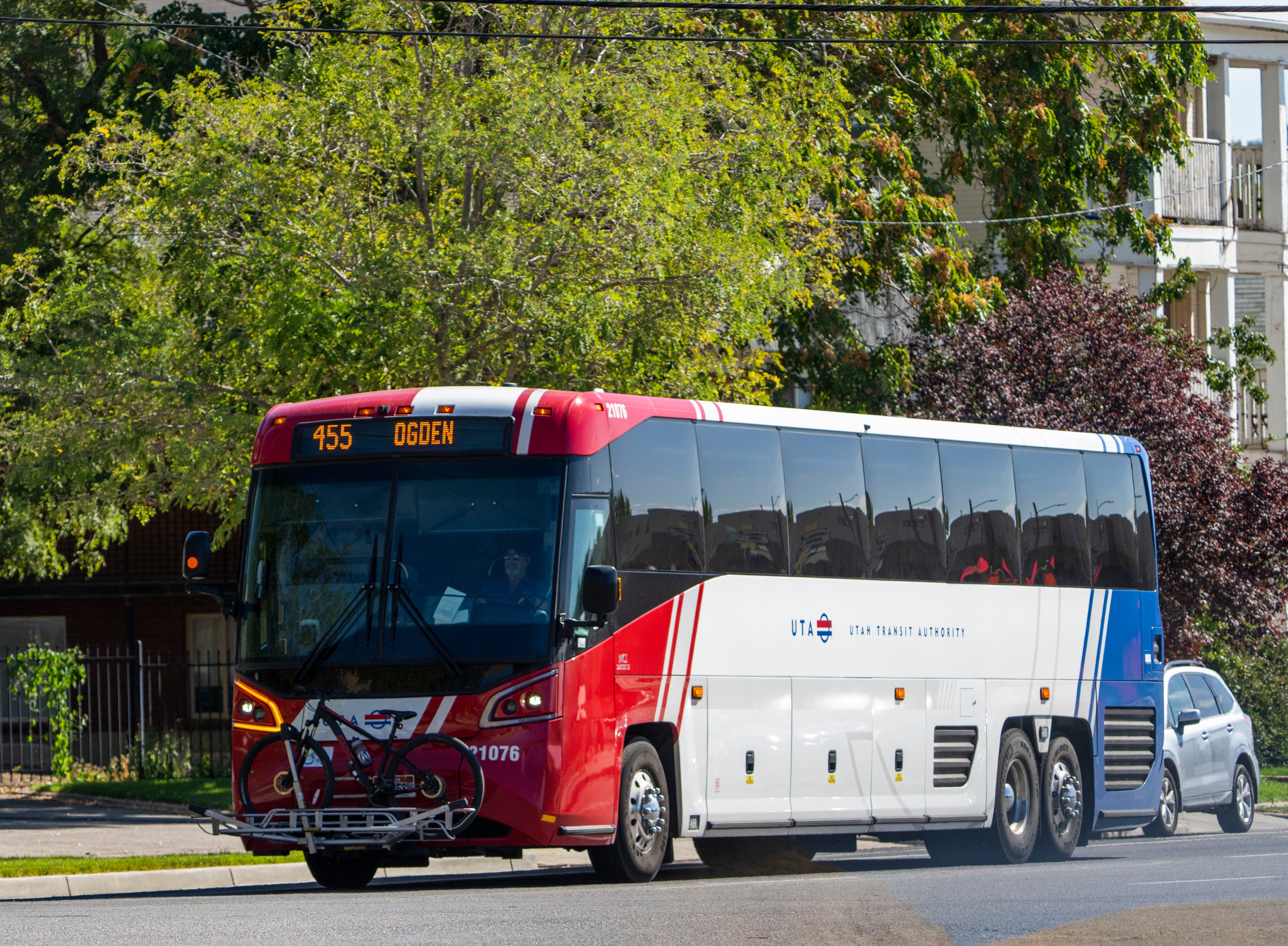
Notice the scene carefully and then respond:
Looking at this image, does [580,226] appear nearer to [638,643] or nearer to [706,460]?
[706,460]

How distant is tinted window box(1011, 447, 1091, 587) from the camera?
17.1 meters

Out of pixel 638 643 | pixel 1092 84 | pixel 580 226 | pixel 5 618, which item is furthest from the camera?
pixel 5 618

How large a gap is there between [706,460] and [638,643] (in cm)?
166

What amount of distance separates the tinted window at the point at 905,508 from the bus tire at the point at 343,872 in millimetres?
4677

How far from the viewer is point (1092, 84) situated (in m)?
30.2

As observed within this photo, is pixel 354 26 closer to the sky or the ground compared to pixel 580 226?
closer to the sky

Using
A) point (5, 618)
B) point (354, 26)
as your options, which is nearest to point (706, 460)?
point (354, 26)

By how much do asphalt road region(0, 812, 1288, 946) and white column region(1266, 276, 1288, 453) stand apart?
829 inches

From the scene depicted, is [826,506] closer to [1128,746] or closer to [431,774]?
[431,774]

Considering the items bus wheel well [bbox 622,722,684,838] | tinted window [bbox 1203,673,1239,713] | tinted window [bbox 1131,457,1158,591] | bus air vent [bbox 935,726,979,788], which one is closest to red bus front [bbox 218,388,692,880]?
bus wheel well [bbox 622,722,684,838]

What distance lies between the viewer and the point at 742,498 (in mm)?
14070

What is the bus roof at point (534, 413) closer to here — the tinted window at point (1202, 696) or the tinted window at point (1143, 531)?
the tinted window at point (1143, 531)

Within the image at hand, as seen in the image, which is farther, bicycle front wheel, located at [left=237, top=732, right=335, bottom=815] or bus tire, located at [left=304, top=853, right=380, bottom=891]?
bus tire, located at [left=304, top=853, right=380, bottom=891]

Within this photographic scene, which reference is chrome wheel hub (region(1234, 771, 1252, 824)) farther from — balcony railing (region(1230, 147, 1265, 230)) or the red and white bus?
balcony railing (region(1230, 147, 1265, 230))
